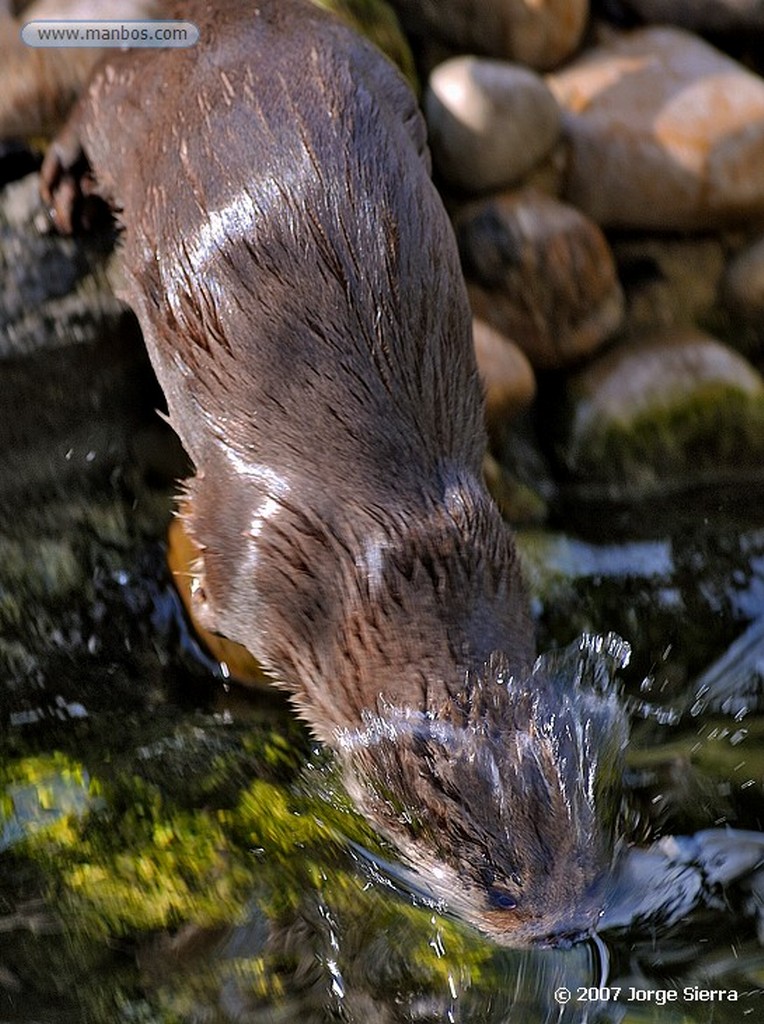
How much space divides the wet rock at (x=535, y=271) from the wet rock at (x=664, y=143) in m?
0.22

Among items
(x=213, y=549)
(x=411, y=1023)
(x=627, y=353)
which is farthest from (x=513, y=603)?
(x=627, y=353)

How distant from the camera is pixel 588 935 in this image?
7.31 ft

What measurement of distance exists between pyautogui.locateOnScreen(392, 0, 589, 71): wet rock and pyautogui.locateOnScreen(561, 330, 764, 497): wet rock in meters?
0.97

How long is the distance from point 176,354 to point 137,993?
1291 mm

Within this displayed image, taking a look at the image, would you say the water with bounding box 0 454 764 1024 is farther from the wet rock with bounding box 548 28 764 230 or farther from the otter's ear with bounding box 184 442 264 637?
the wet rock with bounding box 548 28 764 230

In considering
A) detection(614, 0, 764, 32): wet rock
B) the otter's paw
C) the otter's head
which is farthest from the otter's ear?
detection(614, 0, 764, 32): wet rock

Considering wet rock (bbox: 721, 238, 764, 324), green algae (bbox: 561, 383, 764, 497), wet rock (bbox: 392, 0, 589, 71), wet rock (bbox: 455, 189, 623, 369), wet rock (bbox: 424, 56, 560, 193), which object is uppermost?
wet rock (bbox: 392, 0, 589, 71)

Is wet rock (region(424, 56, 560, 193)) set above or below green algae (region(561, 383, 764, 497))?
above

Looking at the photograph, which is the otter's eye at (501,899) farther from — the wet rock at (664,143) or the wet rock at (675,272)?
the wet rock at (664,143)

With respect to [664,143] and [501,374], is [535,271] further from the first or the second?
[664,143]

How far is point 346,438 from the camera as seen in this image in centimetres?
264

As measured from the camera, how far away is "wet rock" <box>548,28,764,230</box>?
388cm

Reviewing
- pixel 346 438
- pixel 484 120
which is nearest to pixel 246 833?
pixel 346 438

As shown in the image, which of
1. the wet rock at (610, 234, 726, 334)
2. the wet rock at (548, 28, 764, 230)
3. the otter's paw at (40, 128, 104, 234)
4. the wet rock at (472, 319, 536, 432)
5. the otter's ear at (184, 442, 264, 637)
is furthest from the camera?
the wet rock at (610, 234, 726, 334)
